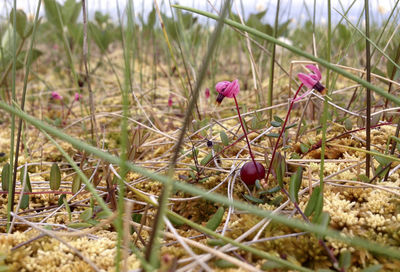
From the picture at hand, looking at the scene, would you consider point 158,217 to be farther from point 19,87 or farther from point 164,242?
point 19,87

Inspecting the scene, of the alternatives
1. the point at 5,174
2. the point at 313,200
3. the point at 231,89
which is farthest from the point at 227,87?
the point at 5,174

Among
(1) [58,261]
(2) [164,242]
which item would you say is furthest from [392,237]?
(1) [58,261]

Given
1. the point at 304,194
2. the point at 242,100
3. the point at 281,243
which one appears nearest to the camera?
the point at 281,243

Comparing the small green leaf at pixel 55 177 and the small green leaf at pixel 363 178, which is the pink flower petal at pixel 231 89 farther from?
the small green leaf at pixel 55 177

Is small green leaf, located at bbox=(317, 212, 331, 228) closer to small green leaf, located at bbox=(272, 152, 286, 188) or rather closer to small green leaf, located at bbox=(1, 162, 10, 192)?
small green leaf, located at bbox=(272, 152, 286, 188)

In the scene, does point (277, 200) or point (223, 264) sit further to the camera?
point (277, 200)

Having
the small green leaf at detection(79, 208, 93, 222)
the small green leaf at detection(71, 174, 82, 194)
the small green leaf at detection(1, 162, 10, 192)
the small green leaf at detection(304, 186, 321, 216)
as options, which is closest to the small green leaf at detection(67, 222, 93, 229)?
the small green leaf at detection(79, 208, 93, 222)

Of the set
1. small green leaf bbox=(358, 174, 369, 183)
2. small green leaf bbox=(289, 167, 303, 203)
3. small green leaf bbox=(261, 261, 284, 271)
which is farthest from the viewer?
small green leaf bbox=(358, 174, 369, 183)

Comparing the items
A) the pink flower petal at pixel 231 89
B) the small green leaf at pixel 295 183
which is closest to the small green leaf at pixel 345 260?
the small green leaf at pixel 295 183

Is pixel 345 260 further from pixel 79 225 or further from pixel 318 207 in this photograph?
→ pixel 79 225

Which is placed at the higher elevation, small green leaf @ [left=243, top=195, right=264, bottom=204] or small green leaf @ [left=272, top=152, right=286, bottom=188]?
small green leaf @ [left=272, top=152, right=286, bottom=188]

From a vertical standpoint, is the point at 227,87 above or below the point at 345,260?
above
